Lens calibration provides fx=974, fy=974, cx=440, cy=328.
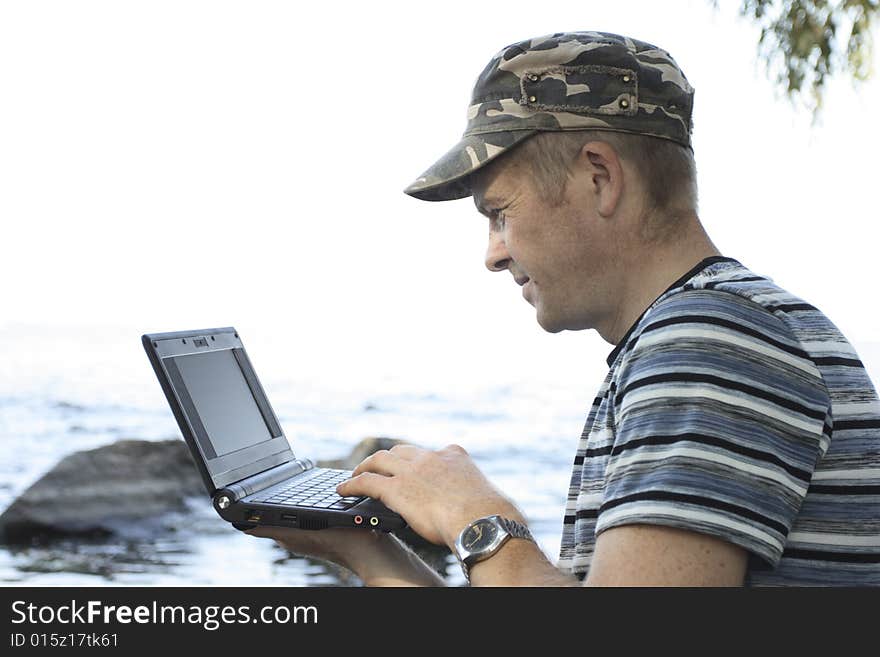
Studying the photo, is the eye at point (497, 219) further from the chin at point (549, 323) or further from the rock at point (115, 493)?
the rock at point (115, 493)

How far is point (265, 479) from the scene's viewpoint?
1.22 metres

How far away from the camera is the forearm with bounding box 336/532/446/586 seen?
1080 mm

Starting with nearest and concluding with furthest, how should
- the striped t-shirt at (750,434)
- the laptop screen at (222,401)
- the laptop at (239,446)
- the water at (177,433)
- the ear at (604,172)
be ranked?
1. the striped t-shirt at (750,434)
2. the ear at (604,172)
3. the laptop at (239,446)
4. the laptop screen at (222,401)
5. the water at (177,433)

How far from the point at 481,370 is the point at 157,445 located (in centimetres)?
→ 312

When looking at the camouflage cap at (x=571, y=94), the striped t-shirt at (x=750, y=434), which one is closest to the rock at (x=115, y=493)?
the camouflage cap at (x=571, y=94)

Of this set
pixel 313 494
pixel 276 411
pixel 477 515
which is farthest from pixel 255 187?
pixel 477 515

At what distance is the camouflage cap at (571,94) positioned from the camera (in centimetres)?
94

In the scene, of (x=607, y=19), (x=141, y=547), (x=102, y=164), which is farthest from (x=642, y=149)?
(x=102, y=164)

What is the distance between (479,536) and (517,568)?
45 mm

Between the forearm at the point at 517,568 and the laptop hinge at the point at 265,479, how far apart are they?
365mm

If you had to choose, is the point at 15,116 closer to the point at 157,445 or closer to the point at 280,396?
the point at 280,396

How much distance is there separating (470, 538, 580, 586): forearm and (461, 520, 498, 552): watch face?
1 centimetres

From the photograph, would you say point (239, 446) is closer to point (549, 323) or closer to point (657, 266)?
point (549, 323)

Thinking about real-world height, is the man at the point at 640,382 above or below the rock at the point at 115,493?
above
